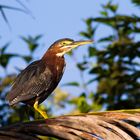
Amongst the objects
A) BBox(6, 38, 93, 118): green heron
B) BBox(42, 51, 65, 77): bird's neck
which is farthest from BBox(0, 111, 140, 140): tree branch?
BBox(42, 51, 65, 77): bird's neck

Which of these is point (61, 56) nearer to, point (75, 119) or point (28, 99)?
point (28, 99)

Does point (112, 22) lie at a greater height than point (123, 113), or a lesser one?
greater

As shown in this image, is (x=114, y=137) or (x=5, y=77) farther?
(x=5, y=77)

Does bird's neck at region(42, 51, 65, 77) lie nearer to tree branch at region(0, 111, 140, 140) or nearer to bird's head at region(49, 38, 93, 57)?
bird's head at region(49, 38, 93, 57)

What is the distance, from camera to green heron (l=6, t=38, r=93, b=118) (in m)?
6.09

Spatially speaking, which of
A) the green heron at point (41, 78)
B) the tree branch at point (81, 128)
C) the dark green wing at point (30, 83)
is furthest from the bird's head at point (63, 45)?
the tree branch at point (81, 128)

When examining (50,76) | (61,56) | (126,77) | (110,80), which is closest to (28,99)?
(50,76)

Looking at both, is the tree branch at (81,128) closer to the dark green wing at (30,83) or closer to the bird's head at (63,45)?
the dark green wing at (30,83)

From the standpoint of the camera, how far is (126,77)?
26.2 ft

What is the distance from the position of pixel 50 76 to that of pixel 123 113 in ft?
8.32

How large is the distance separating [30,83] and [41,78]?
0.67 feet

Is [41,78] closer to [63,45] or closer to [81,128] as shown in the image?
[63,45]

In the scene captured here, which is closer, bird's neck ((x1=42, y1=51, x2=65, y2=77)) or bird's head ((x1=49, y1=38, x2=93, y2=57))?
bird's neck ((x1=42, y1=51, x2=65, y2=77))

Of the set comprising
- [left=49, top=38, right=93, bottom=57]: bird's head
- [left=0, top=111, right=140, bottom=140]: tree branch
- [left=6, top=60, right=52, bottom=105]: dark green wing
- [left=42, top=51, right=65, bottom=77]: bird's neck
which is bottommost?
[left=0, top=111, right=140, bottom=140]: tree branch
